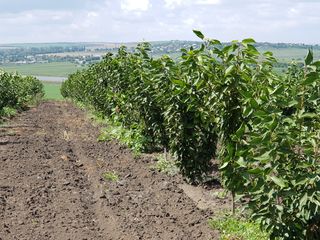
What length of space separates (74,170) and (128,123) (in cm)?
602

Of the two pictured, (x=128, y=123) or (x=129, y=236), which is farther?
(x=128, y=123)

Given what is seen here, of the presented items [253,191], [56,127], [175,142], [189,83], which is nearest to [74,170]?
[175,142]

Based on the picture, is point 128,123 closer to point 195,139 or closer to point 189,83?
point 195,139

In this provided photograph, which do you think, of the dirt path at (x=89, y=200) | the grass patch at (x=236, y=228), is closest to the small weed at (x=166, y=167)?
the dirt path at (x=89, y=200)

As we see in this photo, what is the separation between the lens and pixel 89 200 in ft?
30.7

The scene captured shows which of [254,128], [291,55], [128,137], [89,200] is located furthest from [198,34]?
[291,55]

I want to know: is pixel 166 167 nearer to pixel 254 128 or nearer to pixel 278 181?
pixel 254 128

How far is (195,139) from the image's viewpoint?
9602 mm

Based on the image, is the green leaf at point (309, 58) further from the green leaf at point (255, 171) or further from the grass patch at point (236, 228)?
the grass patch at point (236, 228)

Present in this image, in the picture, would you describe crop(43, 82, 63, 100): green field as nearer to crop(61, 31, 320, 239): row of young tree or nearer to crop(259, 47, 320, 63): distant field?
crop(259, 47, 320, 63): distant field

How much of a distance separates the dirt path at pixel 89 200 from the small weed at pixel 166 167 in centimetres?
28

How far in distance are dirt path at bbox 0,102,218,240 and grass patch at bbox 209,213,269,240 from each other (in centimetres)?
20

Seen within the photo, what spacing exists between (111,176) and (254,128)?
727 centimetres

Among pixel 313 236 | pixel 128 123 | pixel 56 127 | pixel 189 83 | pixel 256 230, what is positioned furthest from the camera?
pixel 56 127
